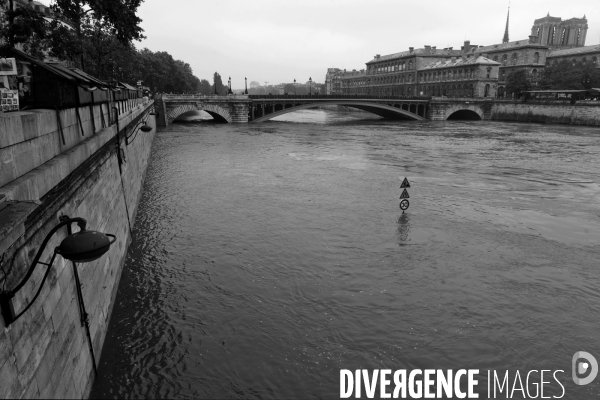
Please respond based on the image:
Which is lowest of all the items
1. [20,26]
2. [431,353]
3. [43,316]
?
[431,353]

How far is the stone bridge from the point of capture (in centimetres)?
6544

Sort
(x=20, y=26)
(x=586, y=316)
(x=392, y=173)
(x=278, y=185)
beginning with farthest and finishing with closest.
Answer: (x=392, y=173) → (x=278, y=185) → (x=20, y=26) → (x=586, y=316)

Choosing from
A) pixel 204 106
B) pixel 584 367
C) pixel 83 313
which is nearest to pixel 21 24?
pixel 83 313

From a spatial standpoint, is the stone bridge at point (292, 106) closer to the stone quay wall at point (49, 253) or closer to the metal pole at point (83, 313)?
the stone quay wall at point (49, 253)

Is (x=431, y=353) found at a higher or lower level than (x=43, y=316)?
lower

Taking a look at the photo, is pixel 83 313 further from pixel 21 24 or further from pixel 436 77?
pixel 436 77

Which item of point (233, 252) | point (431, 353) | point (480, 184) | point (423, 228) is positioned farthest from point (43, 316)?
point (480, 184)

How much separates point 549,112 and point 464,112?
17988mm

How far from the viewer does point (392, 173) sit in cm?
3083

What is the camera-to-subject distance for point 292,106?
75312 mm

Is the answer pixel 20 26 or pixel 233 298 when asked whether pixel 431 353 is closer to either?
pixel 233 298

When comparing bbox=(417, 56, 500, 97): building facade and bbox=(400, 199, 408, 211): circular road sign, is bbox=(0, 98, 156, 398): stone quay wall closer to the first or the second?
bbox=(400, 199, 408, 211): circular road sign

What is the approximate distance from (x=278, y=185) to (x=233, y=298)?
569 inches

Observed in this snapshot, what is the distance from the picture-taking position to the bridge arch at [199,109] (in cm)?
6512
